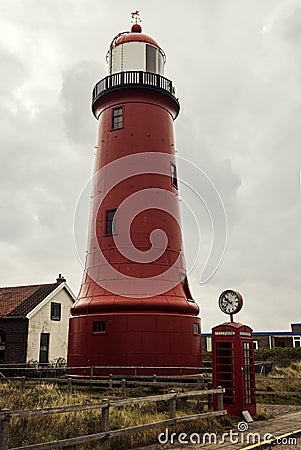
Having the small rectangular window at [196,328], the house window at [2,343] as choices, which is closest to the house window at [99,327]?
the small rectangular window at [196,328]

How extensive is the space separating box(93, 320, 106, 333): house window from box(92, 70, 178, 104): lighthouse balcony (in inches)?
381

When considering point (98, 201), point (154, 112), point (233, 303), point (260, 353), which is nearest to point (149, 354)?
point (233, 303)

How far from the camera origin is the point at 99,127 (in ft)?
67.3

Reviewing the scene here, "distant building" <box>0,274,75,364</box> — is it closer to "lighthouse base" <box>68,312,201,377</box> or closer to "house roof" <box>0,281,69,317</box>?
"house roof" <box>0,281,69,317</box>

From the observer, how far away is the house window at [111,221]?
18.1 m

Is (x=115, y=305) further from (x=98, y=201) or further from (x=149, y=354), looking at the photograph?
(x=98, y=201)

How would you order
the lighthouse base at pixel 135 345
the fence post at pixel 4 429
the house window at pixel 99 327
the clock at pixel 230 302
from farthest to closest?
1. the house window at pixel 99 327
2. the lighthouse base at pixel 135 345
3. the clock at pixel 230 302
4. the fence post at pixel 4 429

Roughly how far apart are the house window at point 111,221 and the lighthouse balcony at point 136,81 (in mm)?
5372

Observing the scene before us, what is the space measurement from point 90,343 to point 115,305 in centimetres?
169

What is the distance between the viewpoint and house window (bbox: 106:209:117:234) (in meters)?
18.1

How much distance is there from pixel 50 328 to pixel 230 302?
729 inches

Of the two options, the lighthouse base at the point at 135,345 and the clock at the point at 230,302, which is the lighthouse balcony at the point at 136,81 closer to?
the lighthouse base at the point at 135,345

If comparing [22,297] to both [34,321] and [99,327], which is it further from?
[99,327]

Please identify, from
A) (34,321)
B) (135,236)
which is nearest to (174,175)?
(135,236)
